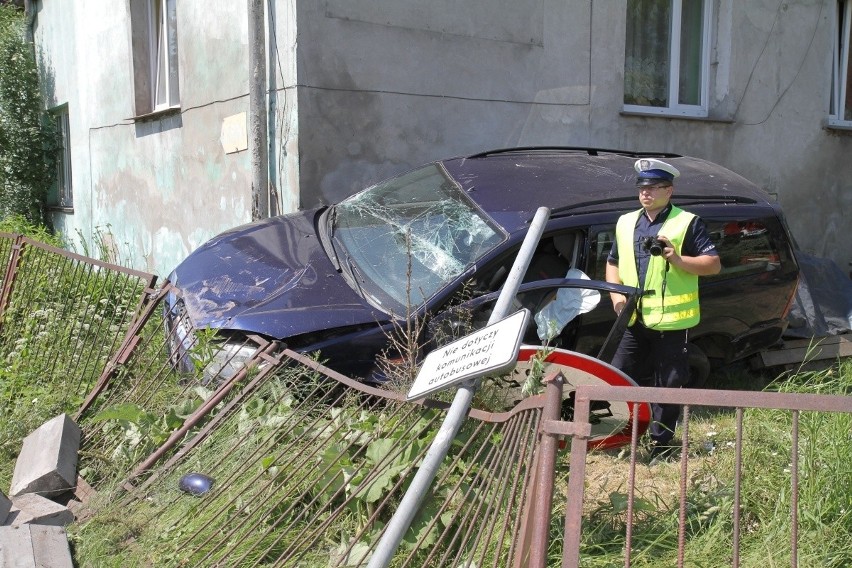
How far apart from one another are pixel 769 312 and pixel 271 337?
3099mm

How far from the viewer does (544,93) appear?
7711 millimetres

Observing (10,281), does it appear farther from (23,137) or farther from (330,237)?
(23,137)

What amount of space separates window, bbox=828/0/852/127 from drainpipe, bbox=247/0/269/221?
21.4ft

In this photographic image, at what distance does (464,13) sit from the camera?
7.23 m

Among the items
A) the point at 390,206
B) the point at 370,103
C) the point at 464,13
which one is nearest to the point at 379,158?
the point at 370,103

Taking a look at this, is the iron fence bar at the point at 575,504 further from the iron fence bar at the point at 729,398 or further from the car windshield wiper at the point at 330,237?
the car windshield wiper at the point at 330,237

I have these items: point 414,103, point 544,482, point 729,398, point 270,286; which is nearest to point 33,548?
point 270,286

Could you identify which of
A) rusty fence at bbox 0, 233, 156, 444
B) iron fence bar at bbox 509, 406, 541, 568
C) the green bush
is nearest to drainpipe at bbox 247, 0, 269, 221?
rusty fence at bbox 0, 233, 156, 444

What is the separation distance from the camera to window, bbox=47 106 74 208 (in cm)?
1210

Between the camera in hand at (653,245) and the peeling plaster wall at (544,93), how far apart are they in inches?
134

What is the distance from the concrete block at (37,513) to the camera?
3.46 metres

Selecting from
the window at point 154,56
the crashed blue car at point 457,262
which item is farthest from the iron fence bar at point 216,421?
the window at point 154,56

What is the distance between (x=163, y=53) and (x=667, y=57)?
557 centimetres

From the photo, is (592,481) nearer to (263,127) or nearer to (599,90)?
(263,127)
